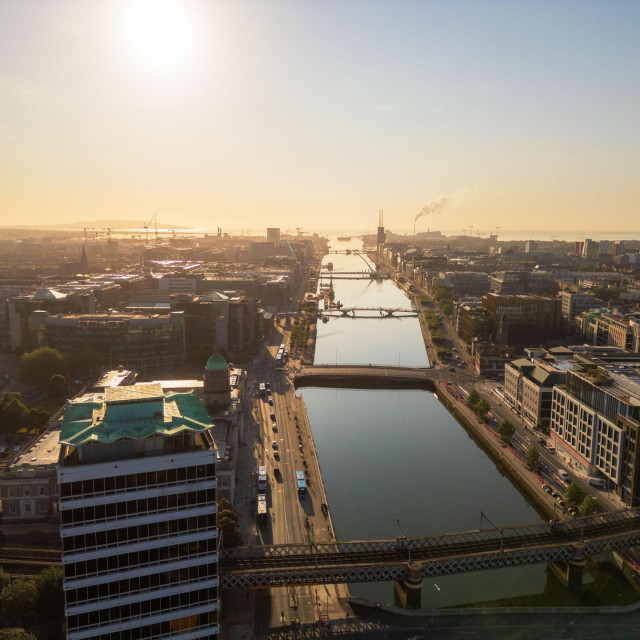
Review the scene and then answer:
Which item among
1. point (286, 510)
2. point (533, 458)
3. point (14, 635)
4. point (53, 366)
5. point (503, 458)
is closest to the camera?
point (14, 635)

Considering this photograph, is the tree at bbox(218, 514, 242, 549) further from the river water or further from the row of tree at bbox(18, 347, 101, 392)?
the row of tree at bbox(18, 347, 101, 392)

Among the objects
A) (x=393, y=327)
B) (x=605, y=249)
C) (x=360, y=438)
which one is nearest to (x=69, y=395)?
(x=360, y=438)

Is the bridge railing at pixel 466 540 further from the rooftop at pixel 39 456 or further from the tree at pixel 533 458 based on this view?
the rooftop at pixel 39 456

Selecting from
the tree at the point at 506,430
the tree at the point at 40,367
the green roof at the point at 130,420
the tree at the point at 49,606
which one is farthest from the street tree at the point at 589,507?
the tree at the point at 40,367

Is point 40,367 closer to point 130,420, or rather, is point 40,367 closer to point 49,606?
point 49,606

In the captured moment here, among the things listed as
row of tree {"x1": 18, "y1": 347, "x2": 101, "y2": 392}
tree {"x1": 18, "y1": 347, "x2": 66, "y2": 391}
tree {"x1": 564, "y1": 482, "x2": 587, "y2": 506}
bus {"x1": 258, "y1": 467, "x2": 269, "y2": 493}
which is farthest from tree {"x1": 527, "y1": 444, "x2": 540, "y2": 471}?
tree {"x1": 18, "y1": 347, "x2": 66, "y2": 391}

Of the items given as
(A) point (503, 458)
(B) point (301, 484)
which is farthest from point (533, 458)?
(B) point (301, 484)

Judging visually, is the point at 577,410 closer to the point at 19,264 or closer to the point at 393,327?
the point at 393,327
